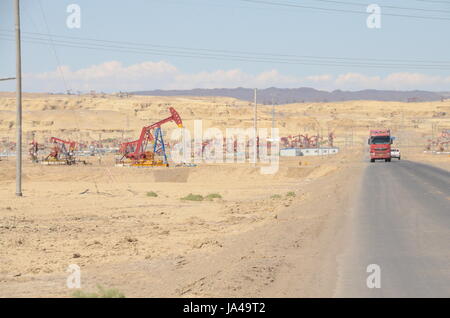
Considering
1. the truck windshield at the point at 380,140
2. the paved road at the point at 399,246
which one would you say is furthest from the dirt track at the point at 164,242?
the truck windshield at the point at 380,140

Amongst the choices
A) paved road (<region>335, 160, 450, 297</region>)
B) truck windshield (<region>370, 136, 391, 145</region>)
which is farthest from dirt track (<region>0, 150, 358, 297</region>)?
truck windshield (<region>370, 136, 391, 145</region>)

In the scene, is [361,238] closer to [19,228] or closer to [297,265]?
[297,265]

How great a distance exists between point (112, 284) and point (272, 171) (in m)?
51.5

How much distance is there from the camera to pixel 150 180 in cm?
6044

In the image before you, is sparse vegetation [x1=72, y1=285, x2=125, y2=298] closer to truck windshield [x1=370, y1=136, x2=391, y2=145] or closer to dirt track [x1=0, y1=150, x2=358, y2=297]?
dirt track [x1=0, y1=150, x2=358, y2=297]

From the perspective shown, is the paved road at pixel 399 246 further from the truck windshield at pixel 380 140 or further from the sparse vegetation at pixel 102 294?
the truck windshield at pixel 380 140

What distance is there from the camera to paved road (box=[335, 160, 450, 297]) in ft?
37.0

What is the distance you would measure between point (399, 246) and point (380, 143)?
57805 mm

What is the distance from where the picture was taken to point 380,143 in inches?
2857

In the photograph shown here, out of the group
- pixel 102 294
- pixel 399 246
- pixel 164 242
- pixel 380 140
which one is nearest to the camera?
pixel 102 294

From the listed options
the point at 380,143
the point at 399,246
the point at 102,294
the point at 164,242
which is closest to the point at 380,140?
the point at 380,143

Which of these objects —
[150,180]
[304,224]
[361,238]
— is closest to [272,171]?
[150,180]

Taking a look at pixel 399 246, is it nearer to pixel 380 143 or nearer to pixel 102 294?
pixel 102 294

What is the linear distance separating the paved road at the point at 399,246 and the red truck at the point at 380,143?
Result: 40.0 m
